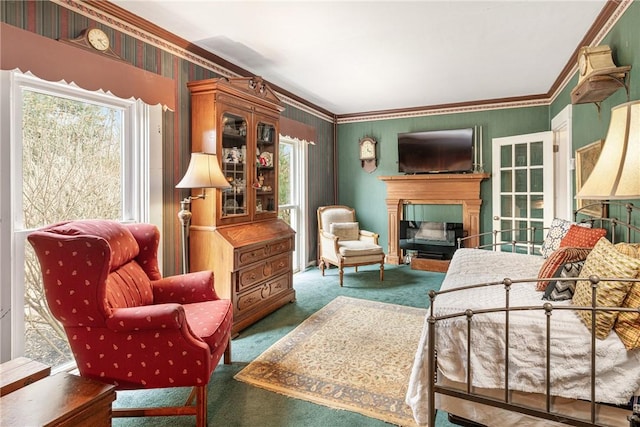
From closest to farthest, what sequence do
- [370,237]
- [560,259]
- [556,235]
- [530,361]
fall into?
[530,361] → [560,259] → [556,235] → [370,237]

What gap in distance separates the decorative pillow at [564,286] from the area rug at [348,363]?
0.99 m

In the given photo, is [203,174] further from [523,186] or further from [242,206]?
[523,186]

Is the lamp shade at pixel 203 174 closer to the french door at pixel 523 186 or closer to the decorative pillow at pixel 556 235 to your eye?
the decorative pillow at pixel 556 235

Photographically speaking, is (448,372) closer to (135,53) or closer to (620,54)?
(620,54)

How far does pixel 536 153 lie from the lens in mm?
4551

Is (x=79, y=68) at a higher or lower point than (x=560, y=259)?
higher

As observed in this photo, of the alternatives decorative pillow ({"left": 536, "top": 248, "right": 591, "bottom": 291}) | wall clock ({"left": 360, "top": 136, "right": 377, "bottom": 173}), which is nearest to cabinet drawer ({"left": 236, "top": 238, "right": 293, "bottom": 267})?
decorative pillow ({"left": 536, "top": 248, "right": 591, "bottom": 291})

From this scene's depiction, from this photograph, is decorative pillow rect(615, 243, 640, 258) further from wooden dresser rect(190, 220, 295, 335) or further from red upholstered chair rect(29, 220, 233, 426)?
wooden dresser rect(190, 220, 295, 335)

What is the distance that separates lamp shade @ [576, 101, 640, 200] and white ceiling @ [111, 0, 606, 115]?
173cm

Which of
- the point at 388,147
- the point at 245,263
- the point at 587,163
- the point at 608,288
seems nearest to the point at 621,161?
the point at 608,288

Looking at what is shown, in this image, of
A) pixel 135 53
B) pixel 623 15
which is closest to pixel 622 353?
pixel 623 15

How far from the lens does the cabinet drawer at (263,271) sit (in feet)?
9.73

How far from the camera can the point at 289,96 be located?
4.63 meters

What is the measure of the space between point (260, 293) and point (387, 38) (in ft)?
8.38
